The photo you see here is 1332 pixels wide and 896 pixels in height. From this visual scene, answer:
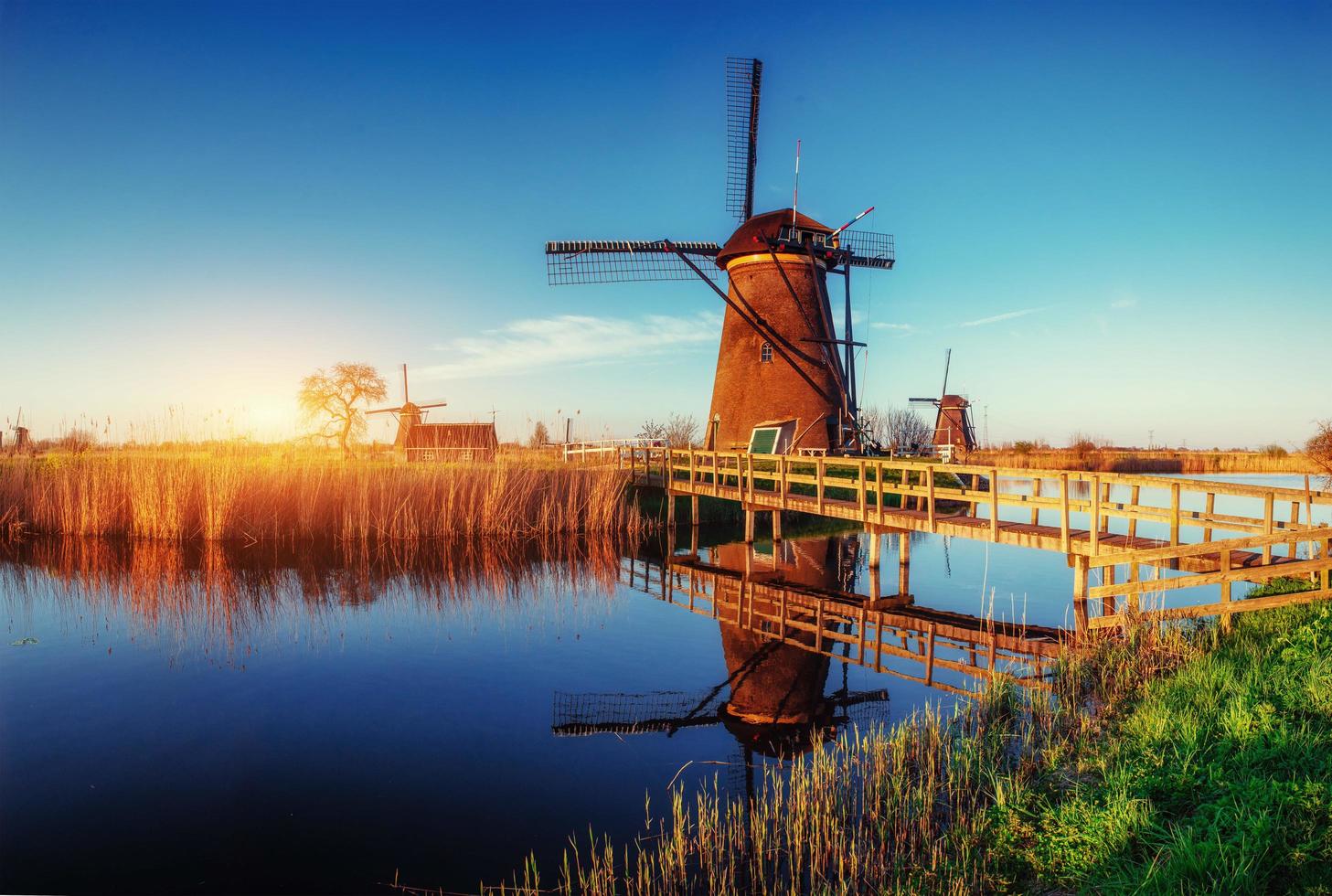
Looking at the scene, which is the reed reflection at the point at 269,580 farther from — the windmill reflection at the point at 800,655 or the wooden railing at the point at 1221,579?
the wooden railing at the point at 1221,579

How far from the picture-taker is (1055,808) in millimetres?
3738

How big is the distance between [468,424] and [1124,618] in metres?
31.4

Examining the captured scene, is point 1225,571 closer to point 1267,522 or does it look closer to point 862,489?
point 1267,522

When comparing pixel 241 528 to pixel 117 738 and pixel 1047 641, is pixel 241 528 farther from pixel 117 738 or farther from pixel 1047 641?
pixel 1047 641

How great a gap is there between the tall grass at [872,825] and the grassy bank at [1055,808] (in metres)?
0.01

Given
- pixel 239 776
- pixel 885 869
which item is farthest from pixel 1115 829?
pixel 239 776

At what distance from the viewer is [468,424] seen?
35.1 metres

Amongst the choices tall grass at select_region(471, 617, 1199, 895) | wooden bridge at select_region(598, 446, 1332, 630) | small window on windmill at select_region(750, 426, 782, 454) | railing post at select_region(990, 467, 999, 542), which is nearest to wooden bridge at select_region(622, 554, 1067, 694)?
wooden bridge at select_region(598, 446, 1332, 630)

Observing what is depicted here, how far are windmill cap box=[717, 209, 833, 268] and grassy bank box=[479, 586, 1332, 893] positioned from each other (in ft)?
50.7

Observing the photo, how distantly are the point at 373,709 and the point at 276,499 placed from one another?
9.59 metres

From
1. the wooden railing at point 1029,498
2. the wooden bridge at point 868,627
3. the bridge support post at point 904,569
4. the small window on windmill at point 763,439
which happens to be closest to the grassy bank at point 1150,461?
the small window on windmill at point 763,439

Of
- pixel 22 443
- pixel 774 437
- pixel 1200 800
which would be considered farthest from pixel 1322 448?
pixel 22 443

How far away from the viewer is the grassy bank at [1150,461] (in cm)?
3806

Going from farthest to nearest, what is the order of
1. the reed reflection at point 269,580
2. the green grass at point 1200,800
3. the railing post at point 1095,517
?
the reed reflection at point 269,580
the railing post at point 1095,517
the green grass at point 1200,800
